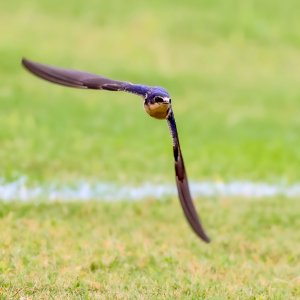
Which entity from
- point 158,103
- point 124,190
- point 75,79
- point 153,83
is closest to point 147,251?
point 75,79

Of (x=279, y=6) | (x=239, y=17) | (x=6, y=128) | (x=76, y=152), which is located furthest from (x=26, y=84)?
(x=279, y=6)

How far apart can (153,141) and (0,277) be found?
13.4 meters

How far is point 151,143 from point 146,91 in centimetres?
1365

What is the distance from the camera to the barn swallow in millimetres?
7461

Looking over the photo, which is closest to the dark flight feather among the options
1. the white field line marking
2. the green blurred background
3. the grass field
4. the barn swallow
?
the barn swallow

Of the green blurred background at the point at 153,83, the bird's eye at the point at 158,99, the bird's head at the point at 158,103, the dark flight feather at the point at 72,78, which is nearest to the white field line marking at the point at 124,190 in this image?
the green blurred background at the point at 153,83

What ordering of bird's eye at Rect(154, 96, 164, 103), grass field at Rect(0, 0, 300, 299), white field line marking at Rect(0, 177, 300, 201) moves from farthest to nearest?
1. white field line marking at Rect(0, 177, 300, 201)
2. grass field at Rect(0, 0, 300, 299)
3. bird's eye at Rect(154, 96, 164, 103)

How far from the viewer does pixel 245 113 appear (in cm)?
2636

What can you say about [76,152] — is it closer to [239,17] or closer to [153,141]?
[153,141]

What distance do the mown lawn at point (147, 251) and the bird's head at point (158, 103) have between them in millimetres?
1697

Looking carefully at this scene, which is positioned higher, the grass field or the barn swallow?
the barn swallow

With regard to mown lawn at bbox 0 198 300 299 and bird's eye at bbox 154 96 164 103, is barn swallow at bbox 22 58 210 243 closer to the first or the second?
bird's eye at bbox 154 96 164 103

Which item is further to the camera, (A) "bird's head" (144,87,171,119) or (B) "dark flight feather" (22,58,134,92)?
(B) "dark flight feather" (22,58,134,92)

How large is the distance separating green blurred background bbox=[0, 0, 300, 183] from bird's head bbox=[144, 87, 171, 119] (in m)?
8.96
